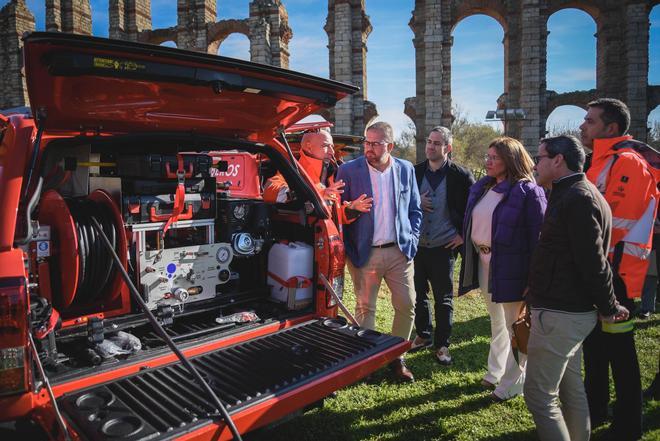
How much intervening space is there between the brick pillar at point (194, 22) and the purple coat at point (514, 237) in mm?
23685

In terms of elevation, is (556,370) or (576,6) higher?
(576,6)

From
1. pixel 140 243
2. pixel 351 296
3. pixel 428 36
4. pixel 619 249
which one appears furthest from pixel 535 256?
pixel 428 36

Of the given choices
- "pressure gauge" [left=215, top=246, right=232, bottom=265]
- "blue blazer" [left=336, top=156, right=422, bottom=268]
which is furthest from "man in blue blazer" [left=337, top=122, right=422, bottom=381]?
"pressure gauge" [left=215, top=246, right=232, bottom=265]

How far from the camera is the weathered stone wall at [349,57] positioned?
20984mm

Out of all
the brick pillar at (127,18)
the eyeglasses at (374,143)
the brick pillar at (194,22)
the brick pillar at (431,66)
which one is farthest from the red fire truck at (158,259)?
the brick pillar at (127,18)

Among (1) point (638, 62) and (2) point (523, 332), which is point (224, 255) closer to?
(2) point (523, 332)

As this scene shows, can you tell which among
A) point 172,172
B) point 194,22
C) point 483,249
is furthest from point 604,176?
point 194,22

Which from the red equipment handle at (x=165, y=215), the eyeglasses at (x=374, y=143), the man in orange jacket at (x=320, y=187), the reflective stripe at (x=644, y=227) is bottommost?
the reflective stripe at (x=644, y=227)

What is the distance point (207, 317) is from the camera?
3.31 metres

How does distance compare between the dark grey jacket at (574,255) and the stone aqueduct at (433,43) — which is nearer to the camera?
the dark grey jacket at (574,255)

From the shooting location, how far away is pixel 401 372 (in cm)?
→ 402

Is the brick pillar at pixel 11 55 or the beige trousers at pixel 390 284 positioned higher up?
the brick pillar at pixel 11 55

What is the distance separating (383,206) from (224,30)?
23152 mm

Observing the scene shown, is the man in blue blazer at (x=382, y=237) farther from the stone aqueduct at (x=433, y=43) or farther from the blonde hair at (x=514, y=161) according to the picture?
the stone aqueduct at (x=433, y=43)
